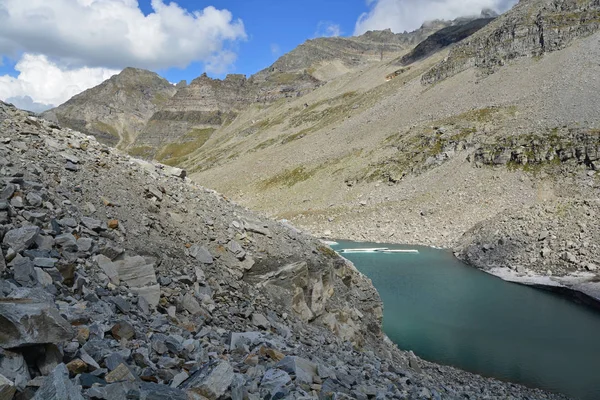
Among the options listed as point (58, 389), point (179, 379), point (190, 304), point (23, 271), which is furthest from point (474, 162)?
point (58, 389)

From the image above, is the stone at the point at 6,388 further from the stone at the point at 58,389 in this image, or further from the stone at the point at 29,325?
the stone at the point at 29,325

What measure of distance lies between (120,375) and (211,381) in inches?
50.1

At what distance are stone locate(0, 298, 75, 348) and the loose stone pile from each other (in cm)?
1

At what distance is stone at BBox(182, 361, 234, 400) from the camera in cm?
584

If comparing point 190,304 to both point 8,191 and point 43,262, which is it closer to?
point 43,262

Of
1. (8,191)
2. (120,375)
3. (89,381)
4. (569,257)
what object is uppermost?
(8,191)

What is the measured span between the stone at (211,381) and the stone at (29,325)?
183cm

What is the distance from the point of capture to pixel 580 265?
37.4m

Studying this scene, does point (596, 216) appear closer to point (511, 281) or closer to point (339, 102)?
point (511, 281)

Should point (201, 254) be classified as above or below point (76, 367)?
below

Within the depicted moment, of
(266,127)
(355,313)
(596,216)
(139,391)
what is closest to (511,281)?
(596,216)

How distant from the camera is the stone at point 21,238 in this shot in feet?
25.1

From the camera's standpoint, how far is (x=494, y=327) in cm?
2716

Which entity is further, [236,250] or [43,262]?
[236,250]
